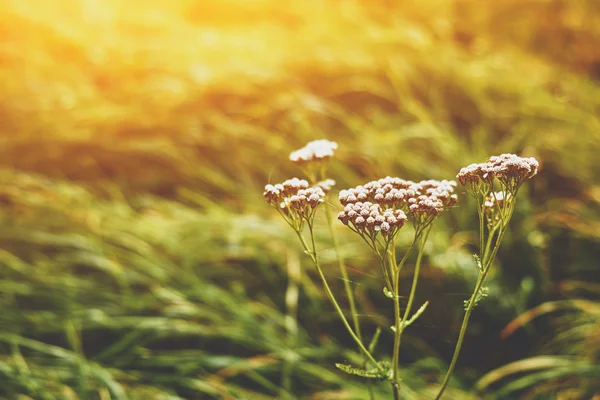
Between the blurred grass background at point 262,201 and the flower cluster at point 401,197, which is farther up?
the blurred grass background at point 262,201

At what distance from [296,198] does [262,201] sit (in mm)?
1790

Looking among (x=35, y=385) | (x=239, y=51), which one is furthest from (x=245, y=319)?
(x=239, y=51)

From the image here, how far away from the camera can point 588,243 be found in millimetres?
2348

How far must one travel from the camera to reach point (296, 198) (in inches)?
41.3

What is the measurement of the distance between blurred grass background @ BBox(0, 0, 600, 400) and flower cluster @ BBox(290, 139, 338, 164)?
19.2 inches

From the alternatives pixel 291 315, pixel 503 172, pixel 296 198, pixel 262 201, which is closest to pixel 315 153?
pixel 296 198

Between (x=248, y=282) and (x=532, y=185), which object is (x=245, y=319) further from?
(x=532, y=185)

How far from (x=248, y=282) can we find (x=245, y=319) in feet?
1.16

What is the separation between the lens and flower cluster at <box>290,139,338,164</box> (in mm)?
1243

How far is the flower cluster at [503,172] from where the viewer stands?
3.16ft

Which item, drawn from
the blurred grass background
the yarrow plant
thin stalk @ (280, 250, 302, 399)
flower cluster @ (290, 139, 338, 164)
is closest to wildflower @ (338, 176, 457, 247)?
the yarrow plant

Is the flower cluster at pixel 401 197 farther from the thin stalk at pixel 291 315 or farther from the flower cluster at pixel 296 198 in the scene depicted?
the thin stalk at pixel 291 315

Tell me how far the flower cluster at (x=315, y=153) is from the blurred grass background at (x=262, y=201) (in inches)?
19.2

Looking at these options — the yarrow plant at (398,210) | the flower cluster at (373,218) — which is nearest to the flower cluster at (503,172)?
the yarrow plant at (398,210)
